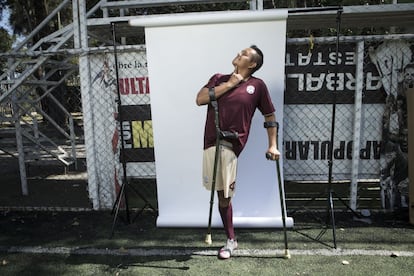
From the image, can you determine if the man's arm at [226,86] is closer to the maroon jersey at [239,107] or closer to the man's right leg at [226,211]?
the maroon jersey at [239,107]

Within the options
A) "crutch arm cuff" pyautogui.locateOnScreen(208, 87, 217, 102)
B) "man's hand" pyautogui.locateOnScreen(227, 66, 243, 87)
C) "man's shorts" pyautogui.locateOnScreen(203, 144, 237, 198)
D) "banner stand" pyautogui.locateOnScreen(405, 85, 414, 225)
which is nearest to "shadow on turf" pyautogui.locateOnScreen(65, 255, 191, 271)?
"man's shorts" pyautogui.locateOnScreen(203, 144, 237, 198)

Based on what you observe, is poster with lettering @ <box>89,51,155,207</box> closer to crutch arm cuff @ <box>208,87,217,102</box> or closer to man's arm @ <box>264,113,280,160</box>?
crutch arm cuff @ <box>208,87,217,102</box>

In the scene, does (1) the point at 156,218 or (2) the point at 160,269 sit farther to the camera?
(1) the point at 156,218

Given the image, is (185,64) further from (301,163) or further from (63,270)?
(63,270)

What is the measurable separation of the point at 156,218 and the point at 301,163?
1962mm

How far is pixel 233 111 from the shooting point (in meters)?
3.30

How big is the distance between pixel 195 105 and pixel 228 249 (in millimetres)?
1590

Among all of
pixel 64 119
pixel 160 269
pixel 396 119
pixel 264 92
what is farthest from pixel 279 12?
pixel 64 119

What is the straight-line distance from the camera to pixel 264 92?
11.1 feet

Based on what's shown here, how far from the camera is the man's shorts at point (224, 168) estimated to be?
131 inches

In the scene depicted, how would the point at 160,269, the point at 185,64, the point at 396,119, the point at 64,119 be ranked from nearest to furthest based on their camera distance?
the point at 160,269
the point at 185,64
the point at 396,119
the point at 64,119

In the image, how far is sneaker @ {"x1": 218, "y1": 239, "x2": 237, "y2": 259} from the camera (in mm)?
3422

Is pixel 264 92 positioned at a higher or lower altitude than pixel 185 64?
lower

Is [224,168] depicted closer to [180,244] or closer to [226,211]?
[226,211]
